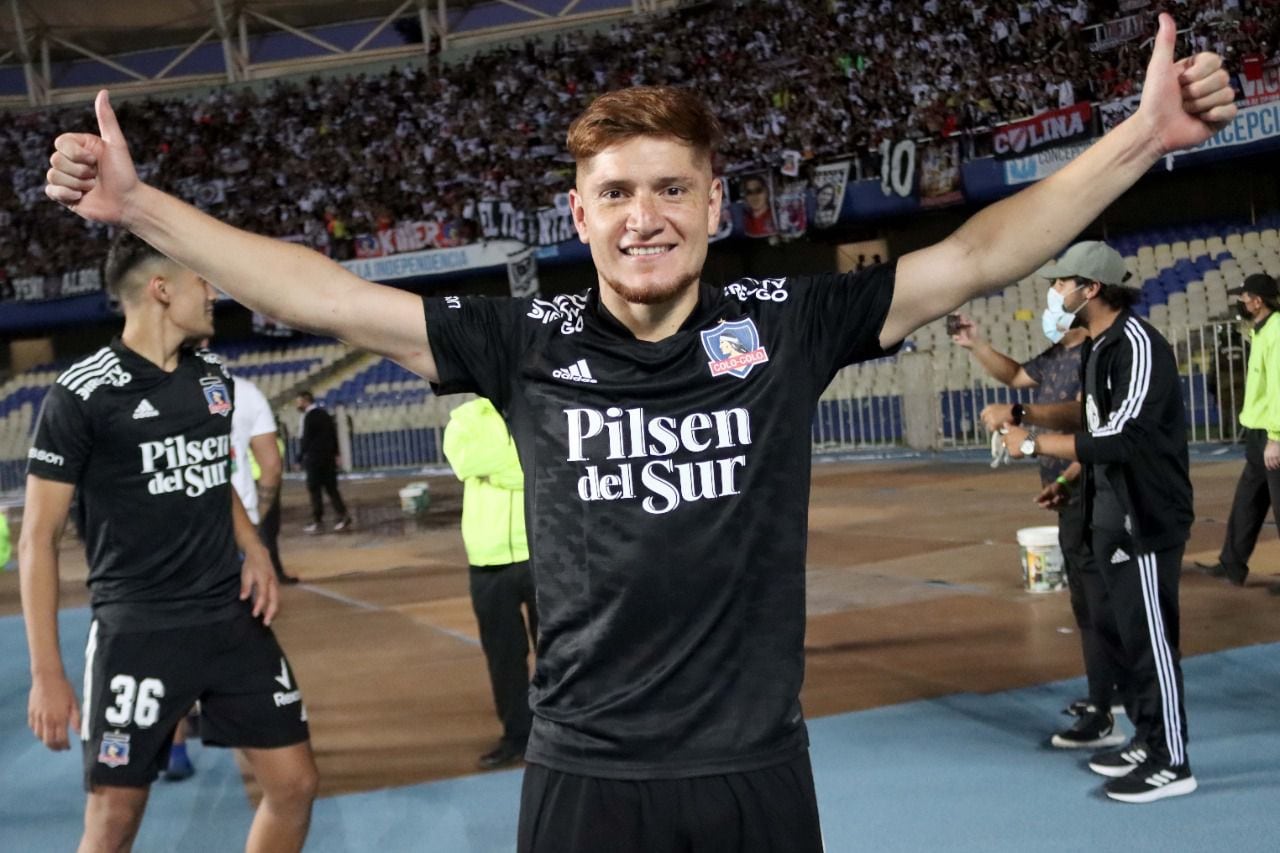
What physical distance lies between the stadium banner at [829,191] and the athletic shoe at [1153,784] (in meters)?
20.4

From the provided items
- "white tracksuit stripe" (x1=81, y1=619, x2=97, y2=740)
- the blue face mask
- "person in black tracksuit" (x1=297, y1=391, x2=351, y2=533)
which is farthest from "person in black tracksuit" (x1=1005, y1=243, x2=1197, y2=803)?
"person in black tracksuit" (x1=297, y1=391, x2=351, y2=533)

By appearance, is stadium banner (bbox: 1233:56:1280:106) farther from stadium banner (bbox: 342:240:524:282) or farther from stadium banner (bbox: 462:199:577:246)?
stadium banner (bbox: 342:240:524:282)

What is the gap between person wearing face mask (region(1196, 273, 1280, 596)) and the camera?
838cm

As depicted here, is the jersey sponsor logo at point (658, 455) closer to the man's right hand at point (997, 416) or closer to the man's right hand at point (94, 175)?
the man's right hand at point (94, 175)

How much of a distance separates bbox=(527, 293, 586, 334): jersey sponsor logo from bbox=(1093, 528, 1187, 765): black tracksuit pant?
11.0 feet

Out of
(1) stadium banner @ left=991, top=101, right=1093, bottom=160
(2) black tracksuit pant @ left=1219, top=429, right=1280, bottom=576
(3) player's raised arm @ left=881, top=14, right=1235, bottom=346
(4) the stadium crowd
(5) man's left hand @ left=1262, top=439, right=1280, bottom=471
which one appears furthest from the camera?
(4) the stadium crowd

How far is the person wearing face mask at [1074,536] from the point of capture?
218 inches

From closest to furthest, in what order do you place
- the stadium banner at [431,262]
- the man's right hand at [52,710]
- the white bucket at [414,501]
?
the man's right hand at [52,710] → the white bucket at [414,501] → the stadium banner at [431,262]

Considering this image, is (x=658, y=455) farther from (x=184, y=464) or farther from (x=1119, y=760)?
(x=1119, y=760)

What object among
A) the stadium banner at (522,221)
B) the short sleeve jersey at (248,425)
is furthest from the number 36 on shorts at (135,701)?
the stadium banner at (522,221)

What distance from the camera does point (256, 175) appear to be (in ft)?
116

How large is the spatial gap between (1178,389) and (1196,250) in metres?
18.9

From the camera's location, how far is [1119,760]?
5340mm

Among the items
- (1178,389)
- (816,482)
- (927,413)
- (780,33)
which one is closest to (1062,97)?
(927,413)
